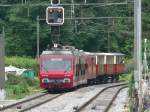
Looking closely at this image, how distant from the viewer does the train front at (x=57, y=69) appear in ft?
150

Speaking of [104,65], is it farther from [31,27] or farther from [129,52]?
[129,52]

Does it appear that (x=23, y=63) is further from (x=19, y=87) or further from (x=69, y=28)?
(x=19, y=87)

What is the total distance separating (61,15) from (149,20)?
54.0 metres

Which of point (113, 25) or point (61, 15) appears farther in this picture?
point (113, 25)

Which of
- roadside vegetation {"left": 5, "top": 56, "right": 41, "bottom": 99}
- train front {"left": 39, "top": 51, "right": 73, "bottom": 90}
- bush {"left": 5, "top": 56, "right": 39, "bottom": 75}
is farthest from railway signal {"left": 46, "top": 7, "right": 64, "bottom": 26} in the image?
bush {"left": 5, "top": 56, "right": 39, "bottom": 75}

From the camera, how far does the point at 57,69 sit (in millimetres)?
45781

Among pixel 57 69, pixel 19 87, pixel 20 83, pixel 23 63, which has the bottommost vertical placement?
pixel 23 63

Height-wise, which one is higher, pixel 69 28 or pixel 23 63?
pixel 69 28

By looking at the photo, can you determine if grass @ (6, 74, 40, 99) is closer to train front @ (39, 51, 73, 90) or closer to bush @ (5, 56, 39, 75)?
train front @ (39, 51, 73, 90)

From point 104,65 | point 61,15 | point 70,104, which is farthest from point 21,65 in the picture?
point 61,15

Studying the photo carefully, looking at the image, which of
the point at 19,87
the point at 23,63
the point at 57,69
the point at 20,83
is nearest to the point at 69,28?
the point at 23,63

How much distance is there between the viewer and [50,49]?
4697cm

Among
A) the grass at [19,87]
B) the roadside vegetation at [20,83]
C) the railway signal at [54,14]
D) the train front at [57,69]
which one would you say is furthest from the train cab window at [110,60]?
the railway signal at [54,14]

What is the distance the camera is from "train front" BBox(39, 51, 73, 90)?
150ft
